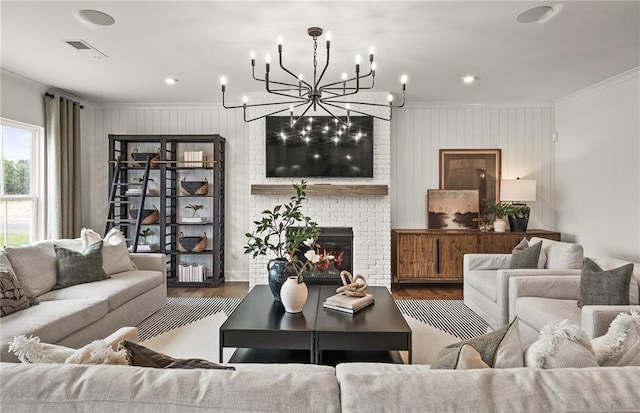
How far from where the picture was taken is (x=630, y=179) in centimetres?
406

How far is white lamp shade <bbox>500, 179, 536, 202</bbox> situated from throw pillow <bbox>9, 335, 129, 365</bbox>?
5.00 meters

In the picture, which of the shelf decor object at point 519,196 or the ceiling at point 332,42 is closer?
the ceiling at point 332,42

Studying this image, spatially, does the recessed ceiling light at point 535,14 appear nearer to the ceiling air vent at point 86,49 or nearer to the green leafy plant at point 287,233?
the green leafy plant at point 287,233

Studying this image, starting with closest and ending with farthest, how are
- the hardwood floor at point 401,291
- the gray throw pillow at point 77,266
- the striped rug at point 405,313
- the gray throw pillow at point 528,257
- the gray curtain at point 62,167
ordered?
1. the gray throw pillow at point 77,266
2. the striped rug at point 405,313
3. the gray throw pillow at point 528,257
4. the gray curtain at point 62,167
5. the hardwood floor at point 401,291

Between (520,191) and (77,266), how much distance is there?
5.10 metres

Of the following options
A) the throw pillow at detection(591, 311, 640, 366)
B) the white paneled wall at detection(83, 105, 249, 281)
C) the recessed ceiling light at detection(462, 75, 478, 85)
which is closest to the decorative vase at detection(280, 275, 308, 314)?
the throw pillow at detection(591, 311, 640, 366)

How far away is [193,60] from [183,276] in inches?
115

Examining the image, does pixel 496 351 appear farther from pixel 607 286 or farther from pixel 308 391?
pixel 607 286

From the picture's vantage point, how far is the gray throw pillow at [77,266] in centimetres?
321

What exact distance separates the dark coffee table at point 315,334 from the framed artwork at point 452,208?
2.92 m

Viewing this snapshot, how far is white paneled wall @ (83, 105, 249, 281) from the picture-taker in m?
5.51

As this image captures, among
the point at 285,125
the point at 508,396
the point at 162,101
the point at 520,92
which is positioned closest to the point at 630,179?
the point at 520,92

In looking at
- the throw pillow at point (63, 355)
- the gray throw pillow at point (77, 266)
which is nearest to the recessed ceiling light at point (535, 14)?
the throw pillow at point (63, 355)

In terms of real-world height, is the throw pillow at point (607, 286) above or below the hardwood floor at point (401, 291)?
above
